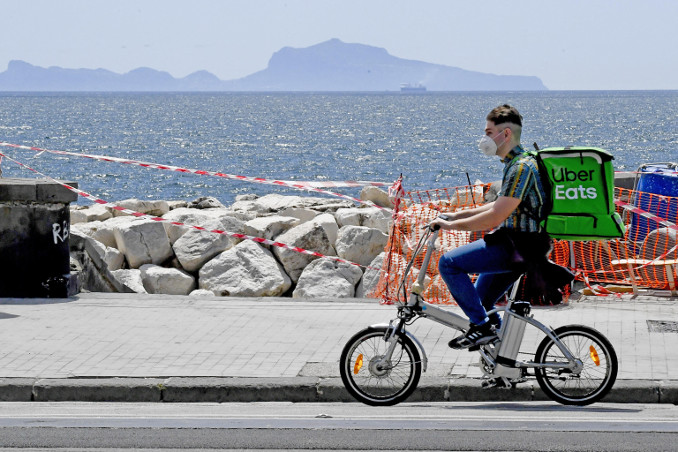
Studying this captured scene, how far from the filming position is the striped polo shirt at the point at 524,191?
6410 mm

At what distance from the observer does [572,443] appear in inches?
228

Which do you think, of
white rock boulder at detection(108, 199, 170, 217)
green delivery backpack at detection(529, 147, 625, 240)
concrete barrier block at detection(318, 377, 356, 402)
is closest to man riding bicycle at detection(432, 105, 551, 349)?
green delivery backpack at detection(529, 147, 625, 240)

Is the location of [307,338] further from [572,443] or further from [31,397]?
[572,443]

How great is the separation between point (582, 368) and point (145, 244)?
9.65 metres

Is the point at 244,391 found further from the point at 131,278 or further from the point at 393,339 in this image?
the point at 131,278

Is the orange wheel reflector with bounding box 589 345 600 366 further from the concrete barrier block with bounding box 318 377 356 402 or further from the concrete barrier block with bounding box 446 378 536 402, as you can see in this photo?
the concrete barrier block with bounding box 318 377 356 402

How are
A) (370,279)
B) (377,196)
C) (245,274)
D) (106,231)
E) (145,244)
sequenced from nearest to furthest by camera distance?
(370,279), (245,274), (145,244), (106,231), (377,196)

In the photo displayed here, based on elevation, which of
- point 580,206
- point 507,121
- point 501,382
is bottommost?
point 501,382

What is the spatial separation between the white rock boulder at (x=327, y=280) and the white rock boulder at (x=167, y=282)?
1615 mm

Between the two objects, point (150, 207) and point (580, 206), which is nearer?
point (580, 206)

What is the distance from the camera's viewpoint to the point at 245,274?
13977 mm

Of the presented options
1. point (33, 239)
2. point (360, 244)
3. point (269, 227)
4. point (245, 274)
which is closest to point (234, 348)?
point (33, 239)

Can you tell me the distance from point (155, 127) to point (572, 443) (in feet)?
314

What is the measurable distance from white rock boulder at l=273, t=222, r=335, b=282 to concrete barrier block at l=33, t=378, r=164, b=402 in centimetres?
729
